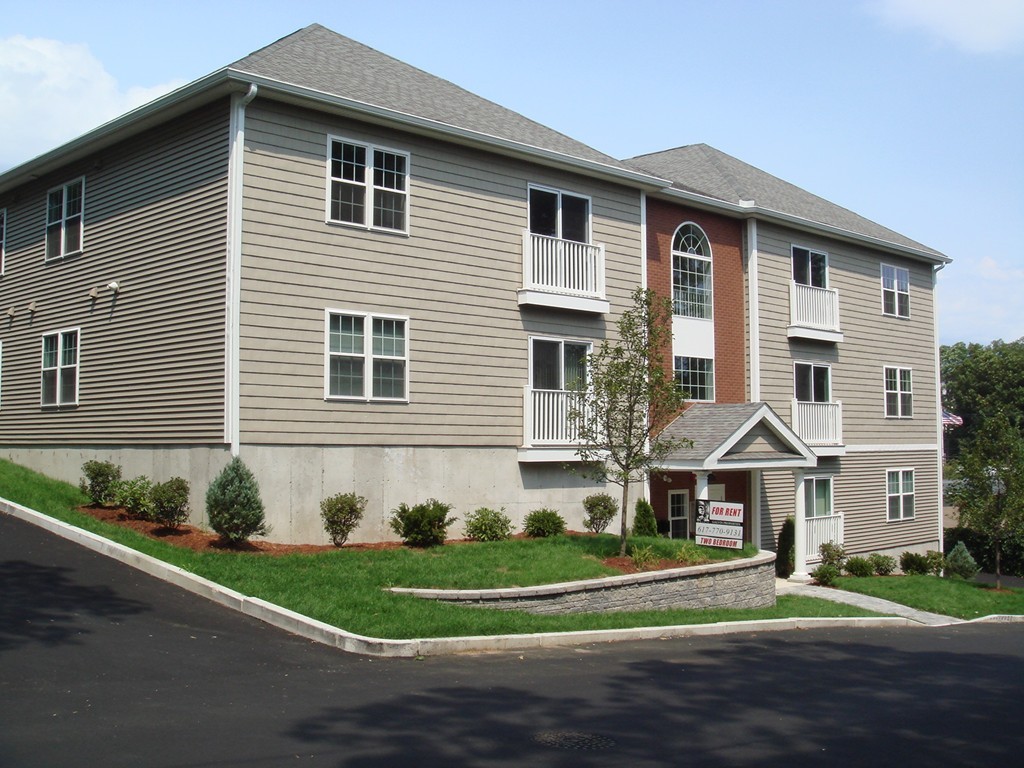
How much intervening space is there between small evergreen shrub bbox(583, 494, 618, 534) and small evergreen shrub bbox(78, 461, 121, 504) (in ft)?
30.4

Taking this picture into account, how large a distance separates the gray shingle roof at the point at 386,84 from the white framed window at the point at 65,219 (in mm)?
5509

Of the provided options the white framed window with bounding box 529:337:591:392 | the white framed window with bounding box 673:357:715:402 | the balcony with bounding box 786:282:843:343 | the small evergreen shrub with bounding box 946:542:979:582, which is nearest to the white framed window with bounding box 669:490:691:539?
the white framed window with bounding box 673:357:715:402

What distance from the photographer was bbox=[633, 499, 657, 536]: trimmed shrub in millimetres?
22250

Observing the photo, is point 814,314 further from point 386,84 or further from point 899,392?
point 386,84

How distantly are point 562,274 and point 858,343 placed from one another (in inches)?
507

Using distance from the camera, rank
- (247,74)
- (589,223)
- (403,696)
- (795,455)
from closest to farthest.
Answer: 1. (403,696)
2. (247,74)
3. (589,223)
4. (795,455)

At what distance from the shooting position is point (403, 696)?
375 inches

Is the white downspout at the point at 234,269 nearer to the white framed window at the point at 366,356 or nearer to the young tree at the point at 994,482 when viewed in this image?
the white framed window at the point at 366,356

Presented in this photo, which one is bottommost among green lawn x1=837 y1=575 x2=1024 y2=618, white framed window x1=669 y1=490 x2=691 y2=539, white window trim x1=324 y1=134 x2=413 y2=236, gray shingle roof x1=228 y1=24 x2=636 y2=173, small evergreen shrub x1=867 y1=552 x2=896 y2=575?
green lawn x1=837 y1=575 x2=1024 y2=618

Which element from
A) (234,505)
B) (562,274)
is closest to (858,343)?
(562,274)

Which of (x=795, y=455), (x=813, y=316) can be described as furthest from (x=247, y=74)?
(x=813, y=316)

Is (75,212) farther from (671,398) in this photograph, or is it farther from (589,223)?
(671,398)

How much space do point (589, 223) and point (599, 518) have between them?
6553 mm

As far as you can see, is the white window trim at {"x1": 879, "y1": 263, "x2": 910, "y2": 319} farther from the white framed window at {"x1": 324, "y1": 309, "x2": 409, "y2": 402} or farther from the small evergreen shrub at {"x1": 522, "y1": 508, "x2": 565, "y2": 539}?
the white framed window at {"x1": 324, "y1": 309, "x2": 409, "y2": 402}
